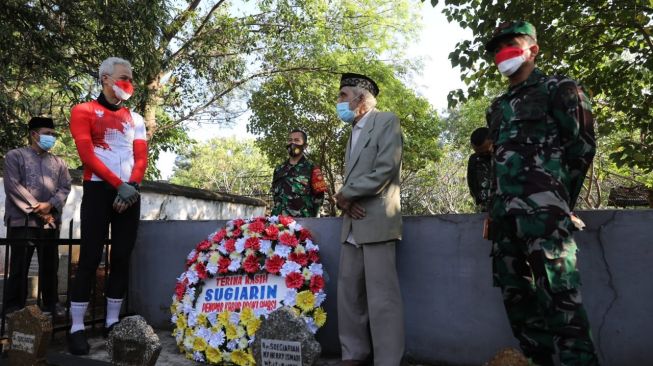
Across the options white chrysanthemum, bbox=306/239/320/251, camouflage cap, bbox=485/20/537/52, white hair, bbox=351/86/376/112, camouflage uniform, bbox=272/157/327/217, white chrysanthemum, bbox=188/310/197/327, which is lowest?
white chrysanthemum, bbox=188/310/197/327

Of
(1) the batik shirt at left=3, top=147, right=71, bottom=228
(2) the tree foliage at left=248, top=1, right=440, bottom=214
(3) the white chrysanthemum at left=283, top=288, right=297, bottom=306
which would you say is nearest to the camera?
(3) the white chrysanthemum at left=283, top=288, right=297, bottom=306

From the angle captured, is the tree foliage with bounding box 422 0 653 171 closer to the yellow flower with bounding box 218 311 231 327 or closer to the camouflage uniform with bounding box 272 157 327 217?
the camouflage uniform with bounding box 272 157 327 217

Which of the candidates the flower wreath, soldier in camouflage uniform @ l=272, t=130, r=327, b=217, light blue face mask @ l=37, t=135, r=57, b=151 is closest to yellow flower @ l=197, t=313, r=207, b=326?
the flower wreath

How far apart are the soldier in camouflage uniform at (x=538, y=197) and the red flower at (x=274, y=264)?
1.51m

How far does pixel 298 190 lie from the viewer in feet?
→ 16.8

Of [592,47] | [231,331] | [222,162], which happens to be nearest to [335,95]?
[592,47]

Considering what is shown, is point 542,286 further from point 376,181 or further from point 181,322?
point 181,322

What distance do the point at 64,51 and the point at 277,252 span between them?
6029 millimetres

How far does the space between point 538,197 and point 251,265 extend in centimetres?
205

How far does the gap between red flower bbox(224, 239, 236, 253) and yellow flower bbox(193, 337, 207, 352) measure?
0.65 meters

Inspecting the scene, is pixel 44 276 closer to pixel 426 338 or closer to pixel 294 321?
pixel 294 321

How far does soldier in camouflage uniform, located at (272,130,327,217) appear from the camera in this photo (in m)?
5.10

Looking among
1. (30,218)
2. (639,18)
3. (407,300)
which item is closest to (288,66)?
(639,18)

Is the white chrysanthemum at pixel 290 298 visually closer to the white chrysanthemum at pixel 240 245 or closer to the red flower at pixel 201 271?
the white chrysanthemum at pixel 240 245
